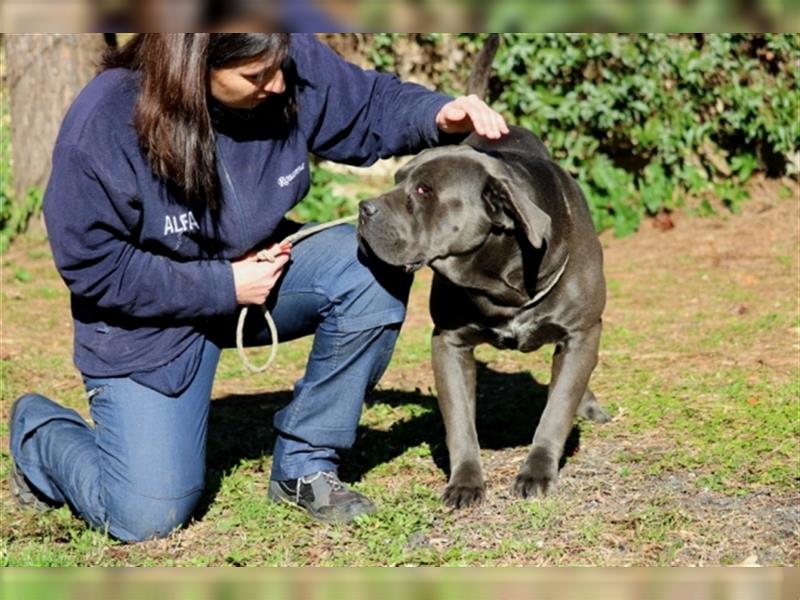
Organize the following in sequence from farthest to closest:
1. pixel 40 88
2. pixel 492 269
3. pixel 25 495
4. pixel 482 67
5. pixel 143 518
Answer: pixel 40 88 → pixel 482 67 → pixel 25 495 → pixel 492 269 → pixel 143 518

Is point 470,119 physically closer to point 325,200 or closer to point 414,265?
point 414,265

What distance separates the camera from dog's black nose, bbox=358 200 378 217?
457 cm

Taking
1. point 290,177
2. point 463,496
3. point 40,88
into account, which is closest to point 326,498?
point 463,496

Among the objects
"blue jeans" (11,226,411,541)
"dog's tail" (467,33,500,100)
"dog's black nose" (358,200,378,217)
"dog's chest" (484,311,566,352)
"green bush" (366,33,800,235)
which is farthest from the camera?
"green bush" (366,33,800,235)

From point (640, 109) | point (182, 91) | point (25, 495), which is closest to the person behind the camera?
point (182, 91)

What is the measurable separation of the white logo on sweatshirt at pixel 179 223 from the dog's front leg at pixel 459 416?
990 mm

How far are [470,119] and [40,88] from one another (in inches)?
223

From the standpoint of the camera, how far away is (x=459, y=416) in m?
4.73

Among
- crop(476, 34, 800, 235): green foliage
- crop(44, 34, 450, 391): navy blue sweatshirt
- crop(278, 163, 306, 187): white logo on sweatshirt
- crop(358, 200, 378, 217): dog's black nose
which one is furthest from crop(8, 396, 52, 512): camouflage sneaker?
crop(476, 34, 800, 235): green foliage

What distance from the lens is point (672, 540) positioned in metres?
4.14

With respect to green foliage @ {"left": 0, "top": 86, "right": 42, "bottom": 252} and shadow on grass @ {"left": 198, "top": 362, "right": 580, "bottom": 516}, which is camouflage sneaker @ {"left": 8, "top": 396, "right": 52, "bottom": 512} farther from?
green foliage @ {"left": 0, "top": 86, "right": 42, "bottom": 252}

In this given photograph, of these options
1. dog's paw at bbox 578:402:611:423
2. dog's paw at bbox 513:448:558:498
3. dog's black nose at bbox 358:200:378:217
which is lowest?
dog's paw at bbox 578:402:611:423

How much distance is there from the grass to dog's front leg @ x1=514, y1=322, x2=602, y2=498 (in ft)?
0.25

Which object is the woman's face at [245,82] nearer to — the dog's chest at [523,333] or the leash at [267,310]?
the leash at [267,310]
